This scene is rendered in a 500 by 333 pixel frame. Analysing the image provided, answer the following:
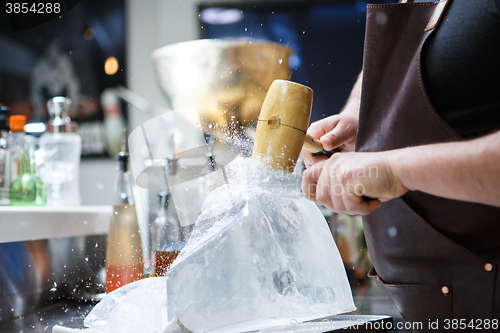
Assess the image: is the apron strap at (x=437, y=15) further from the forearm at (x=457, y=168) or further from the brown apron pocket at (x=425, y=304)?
the brown apron pocket at (x=425, y=304)

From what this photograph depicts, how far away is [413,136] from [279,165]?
19 centimetres

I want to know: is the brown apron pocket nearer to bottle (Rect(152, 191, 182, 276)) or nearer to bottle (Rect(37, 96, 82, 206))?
bottle (Rect(152, 191, 182, 276))

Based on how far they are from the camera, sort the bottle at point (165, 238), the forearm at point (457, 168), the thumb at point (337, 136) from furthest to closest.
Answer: the bottle at point (165, 238), the thumb at point (337, 136), the forearm at point (457, 168)

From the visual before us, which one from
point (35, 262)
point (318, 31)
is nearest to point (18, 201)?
point (35, 262)

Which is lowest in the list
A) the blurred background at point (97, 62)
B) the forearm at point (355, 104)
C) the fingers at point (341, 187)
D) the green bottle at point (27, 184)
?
the fingers at point (341, 187)

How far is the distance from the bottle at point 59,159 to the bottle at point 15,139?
11 cm

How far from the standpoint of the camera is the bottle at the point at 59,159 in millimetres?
1256

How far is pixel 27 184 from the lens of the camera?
1103 millimetres

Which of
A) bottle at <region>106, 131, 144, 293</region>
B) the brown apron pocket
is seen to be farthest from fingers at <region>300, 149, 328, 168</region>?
bottle at <region>106, 131, 144, 293</region>

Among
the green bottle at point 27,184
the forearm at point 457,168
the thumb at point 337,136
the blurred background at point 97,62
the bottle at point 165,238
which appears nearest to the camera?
the forearm at point 457,168

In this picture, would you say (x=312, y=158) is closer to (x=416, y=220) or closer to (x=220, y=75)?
(x=416, y=220)

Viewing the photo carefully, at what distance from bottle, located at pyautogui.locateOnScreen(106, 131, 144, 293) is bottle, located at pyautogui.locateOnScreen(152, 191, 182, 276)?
54 mm

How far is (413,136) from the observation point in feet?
1.82

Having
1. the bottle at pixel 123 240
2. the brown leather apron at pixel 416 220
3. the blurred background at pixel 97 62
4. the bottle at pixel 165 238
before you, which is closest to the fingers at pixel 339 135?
the brown leather apron at pixel 416 220
